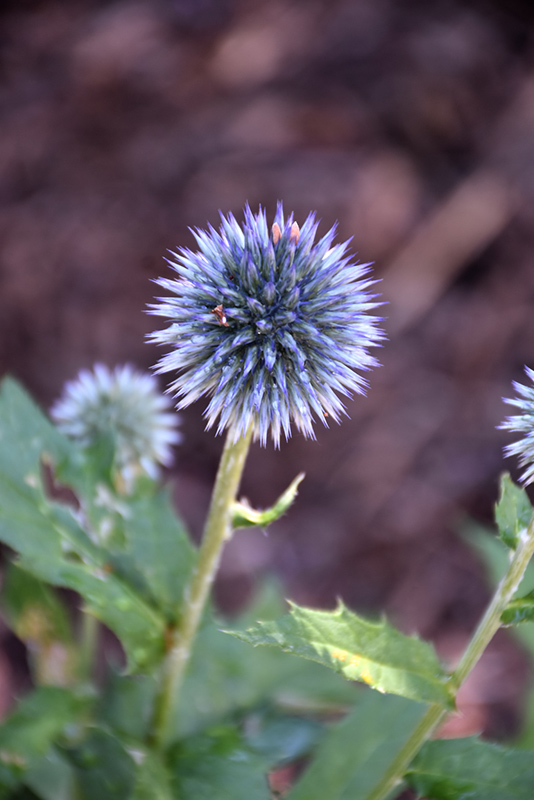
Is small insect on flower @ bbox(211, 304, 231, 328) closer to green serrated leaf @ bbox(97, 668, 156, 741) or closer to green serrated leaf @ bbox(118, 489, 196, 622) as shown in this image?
green serrated leaf @ bbox(118, 489, 196, 622)

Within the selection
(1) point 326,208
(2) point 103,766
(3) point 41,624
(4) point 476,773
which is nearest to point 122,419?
(3) point 41,624

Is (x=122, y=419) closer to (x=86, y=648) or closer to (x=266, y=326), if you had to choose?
(x=86, y=648)

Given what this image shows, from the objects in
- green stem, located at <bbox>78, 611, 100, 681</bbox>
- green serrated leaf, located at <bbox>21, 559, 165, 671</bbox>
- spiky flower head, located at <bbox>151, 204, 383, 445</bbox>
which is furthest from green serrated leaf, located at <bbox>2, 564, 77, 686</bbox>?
spiky flower head, located at <bbox>151, 204, 383, 445</bbox>

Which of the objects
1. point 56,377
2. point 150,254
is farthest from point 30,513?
point 150,254

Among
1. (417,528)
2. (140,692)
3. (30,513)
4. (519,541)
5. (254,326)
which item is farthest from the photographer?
(417,528)

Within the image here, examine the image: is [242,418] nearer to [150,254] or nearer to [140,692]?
[140,692]
